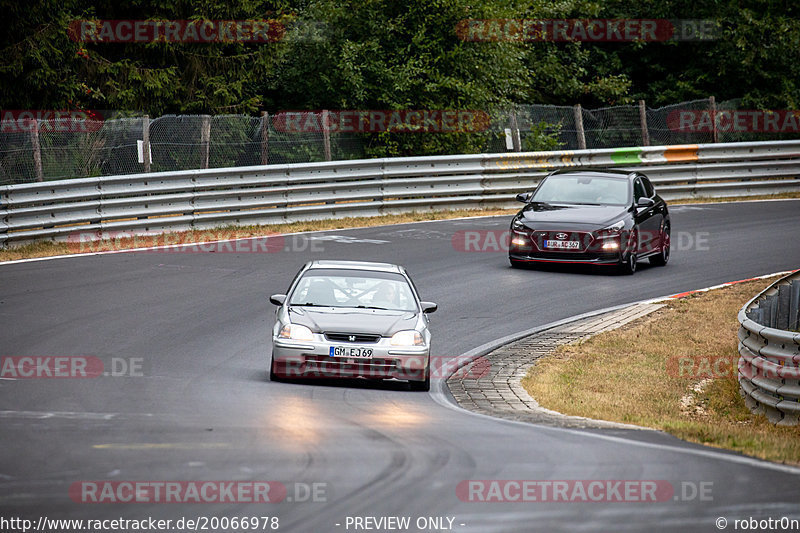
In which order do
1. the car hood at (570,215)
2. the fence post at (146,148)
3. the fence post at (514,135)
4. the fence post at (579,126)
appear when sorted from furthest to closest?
the fence post at (579,126), the fence post at (514,135), the fence post at (146,148), the car hood at (570,215)

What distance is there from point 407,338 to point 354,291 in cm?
121

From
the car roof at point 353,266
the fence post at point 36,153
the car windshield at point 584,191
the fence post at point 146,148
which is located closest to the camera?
the car roof at point 353,266

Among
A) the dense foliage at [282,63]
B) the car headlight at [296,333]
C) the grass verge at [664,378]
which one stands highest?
the dense foliage at [282,63]

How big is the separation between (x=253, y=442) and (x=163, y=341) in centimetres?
561

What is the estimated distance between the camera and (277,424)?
896cm

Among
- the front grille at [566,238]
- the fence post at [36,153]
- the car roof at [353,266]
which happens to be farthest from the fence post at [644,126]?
the car roof at [353,266]

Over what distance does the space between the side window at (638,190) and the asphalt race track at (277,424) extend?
1.67 meters

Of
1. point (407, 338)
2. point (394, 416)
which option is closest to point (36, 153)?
point (407, 338)

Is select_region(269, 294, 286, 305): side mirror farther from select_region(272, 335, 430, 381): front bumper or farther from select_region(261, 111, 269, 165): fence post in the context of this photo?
select_region(261, 111, 269, 165): fence post

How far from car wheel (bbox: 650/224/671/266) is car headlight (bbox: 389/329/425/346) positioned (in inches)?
384

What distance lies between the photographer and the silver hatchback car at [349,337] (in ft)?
38.2

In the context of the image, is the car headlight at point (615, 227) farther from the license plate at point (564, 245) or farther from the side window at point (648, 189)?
the side window at point (648, 189)

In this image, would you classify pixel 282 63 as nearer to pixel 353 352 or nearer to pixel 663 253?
pixel 663 253

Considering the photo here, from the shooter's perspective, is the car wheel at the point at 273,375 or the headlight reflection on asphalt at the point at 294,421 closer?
the headlight reflection on asphalt at the point at 294,421
